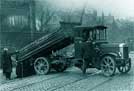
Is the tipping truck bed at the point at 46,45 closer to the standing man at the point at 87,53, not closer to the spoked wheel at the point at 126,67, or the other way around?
the standing man at the point at 87,53

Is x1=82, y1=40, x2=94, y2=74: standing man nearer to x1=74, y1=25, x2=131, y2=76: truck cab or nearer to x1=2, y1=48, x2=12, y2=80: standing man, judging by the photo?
x1=74, y1=25, x2=131, y2=76: truck cab

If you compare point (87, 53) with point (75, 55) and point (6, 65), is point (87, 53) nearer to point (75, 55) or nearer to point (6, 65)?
point (75, 55)

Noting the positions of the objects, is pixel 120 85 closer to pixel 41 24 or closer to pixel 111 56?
pixel 111 56

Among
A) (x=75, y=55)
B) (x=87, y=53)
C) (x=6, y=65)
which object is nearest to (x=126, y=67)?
(x=87, y=53)

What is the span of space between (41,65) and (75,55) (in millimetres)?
1572

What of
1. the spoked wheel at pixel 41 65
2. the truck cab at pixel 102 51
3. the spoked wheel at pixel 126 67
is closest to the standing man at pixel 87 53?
the truck cab at pixel 102 51

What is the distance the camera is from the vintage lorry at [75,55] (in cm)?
1210

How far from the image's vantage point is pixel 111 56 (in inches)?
472

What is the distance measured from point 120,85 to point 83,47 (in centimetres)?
Result: 338

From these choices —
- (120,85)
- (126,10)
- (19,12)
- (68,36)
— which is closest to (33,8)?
(19,12)

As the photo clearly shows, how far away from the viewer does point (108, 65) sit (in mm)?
12023

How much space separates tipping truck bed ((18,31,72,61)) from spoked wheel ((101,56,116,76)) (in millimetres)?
1907

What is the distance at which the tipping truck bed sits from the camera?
13.2 meters

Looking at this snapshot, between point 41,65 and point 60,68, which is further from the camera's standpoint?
point 60,68
